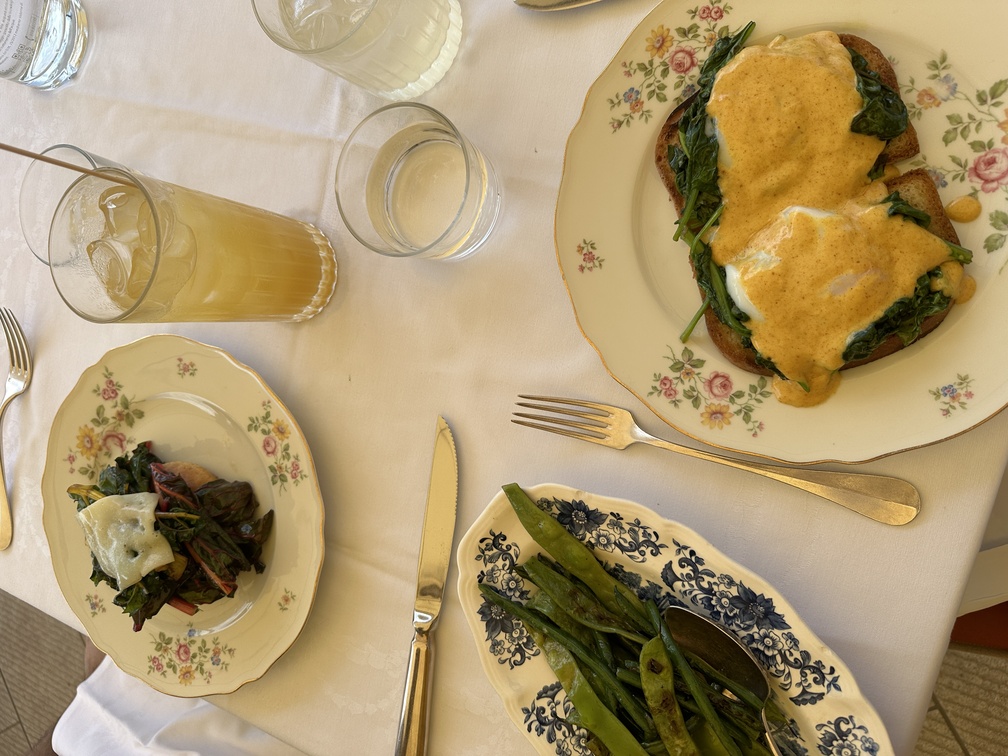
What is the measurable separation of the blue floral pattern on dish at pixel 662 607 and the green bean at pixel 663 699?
4.3 inches

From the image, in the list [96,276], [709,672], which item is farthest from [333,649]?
[96,276]

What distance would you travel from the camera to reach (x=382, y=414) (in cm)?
161

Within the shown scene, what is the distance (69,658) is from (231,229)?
10.7ft

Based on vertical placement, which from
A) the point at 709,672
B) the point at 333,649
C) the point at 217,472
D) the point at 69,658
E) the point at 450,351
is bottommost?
the point at 69,658

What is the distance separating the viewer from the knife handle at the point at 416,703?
148 cm

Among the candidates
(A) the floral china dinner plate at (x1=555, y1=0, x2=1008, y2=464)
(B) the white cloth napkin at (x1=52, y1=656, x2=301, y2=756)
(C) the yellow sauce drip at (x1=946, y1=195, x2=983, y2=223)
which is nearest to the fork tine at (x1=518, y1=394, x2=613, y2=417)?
(A) the floral china dinner plate at (x1=555, y1=0, x2=1008, y2=464)

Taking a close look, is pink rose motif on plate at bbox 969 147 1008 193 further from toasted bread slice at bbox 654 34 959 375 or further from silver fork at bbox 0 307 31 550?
silver fork at bbox 0 307 31 550

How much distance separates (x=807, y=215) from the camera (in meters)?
1.22

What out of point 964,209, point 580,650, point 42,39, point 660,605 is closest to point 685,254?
point 964,209

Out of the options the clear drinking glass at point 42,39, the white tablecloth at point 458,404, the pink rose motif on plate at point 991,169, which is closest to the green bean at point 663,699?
the white tablecloth at point 458,404

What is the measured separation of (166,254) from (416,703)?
1.05 m

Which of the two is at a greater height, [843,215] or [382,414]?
[843,215]

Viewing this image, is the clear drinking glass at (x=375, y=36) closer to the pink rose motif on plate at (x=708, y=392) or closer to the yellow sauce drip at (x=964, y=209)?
the pink rose motif on plate at (x=708, y=392)

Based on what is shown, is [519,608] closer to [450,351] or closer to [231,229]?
[450,351]
